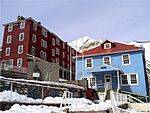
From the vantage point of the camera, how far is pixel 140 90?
25.2 metres

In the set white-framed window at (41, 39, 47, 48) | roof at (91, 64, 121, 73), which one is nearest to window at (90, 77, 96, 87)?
roof at (91, 64, 121, 73)

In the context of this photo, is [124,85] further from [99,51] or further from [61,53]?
[61,53]

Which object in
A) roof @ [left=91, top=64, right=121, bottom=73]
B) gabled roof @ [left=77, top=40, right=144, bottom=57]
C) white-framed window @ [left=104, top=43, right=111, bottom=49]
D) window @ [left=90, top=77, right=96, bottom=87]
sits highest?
white-framed window @ [left=104, top=43, right=111, bottom=49]

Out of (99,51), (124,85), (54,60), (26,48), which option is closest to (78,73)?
(99,51)

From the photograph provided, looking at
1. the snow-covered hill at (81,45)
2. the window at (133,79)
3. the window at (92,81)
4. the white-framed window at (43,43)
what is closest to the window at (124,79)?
the window at (133,79)

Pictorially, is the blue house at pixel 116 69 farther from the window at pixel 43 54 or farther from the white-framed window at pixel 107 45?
the window at pixel 43 54

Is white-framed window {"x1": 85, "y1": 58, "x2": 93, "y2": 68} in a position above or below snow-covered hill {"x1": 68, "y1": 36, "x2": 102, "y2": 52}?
below

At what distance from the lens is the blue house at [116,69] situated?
25672 mm

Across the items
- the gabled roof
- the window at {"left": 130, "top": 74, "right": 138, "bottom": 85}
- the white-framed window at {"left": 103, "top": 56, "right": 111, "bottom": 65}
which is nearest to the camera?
the window at {"left": 130, "top": 74, "right": 138, "bottom": 85}

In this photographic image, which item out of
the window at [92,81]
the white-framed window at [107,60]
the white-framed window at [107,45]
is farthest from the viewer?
the white-framed window at [107,45]

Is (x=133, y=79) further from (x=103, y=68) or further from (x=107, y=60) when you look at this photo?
(x=107, y=60)

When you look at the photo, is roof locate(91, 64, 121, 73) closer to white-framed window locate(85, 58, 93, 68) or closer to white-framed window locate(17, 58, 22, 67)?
white-framed window locate(85, 58, 93, 68)

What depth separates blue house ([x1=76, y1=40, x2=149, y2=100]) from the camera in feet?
84.2

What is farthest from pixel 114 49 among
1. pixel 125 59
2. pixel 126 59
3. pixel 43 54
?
pixel 43 54
